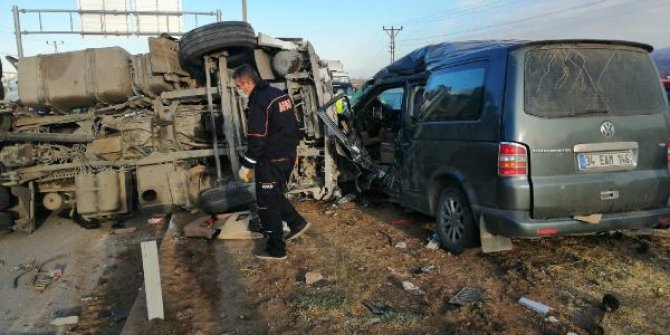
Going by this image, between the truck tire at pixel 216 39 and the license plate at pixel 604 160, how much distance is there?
15.3 ft

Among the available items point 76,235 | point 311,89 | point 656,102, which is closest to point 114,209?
point 76,235

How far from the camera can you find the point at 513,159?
3.89 m

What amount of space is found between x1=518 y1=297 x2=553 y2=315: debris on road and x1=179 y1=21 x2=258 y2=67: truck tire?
498 cm

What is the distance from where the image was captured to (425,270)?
443 cm

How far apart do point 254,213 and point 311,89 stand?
6.43 ft

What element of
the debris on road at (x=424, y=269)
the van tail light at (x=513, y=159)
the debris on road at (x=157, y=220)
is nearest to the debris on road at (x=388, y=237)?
the debris on road at (x=424, y=269)

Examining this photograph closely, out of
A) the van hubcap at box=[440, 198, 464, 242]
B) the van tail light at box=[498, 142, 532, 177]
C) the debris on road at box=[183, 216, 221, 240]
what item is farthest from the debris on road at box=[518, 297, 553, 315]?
the debris on road at box=[183, 216, 221, 240]

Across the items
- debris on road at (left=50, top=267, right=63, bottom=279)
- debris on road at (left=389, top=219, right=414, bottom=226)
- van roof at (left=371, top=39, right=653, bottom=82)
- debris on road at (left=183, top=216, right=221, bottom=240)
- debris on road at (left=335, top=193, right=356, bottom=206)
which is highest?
van roof at (left=371, top=39, right=653, bottom=82)

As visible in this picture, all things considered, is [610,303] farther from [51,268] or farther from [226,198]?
[51,268]

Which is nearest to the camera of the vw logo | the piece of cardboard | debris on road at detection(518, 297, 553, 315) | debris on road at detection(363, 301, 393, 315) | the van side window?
A: debris on road at detection(518, 297, 553, 315)

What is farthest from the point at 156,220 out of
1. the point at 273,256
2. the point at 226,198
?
the point at 273,256

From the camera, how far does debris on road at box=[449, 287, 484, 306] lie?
3.67m

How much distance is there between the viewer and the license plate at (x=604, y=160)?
3.97m

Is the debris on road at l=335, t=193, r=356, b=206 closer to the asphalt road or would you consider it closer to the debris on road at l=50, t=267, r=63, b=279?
the asphalt road
